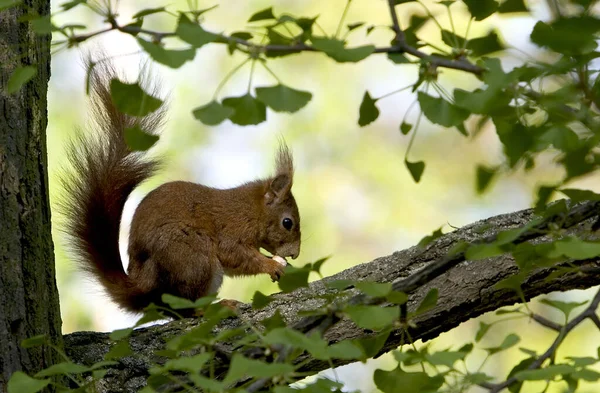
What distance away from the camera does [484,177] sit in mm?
1097

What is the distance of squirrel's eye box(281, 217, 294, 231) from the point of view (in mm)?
3184

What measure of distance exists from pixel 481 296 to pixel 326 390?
0.86 m

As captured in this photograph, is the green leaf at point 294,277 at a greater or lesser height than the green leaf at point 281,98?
lesser

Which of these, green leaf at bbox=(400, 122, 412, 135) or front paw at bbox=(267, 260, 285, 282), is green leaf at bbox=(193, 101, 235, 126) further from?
front paw at bbox=(267, 260, 285, 282)

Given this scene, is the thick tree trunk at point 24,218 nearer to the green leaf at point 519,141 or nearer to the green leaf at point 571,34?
the green leaf at point 519,141

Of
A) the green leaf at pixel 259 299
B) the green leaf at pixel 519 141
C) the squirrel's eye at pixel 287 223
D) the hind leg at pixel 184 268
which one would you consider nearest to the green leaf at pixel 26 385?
the green leaf at pixel 259 299

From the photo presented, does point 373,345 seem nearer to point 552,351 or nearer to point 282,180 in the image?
point 552,351

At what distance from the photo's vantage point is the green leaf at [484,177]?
3.60 feet

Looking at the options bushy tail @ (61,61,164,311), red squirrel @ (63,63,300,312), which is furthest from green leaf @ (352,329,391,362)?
bushy tail @ (61,61,164,311)

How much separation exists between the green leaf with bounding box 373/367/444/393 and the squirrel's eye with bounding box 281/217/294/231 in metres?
2.02

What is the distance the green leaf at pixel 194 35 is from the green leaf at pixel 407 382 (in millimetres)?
492

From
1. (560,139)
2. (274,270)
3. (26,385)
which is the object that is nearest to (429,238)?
(560,139)

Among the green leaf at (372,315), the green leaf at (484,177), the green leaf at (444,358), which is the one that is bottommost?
the green leaf at (444,358)

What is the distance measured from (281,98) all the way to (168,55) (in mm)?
148
